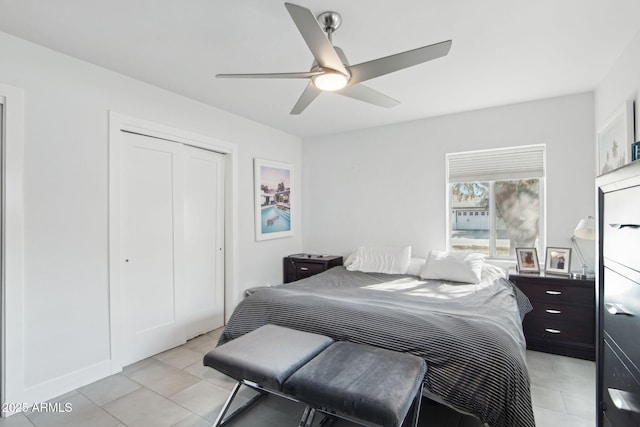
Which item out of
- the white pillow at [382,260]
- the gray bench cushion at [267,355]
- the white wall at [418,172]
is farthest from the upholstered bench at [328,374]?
the white wall at [418,172]

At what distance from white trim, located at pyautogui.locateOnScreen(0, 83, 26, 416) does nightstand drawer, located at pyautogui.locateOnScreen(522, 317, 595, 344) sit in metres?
4.03

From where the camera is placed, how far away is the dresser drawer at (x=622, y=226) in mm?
945

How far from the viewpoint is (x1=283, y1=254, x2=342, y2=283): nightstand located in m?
4.18

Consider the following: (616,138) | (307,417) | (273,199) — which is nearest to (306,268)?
(273,199)

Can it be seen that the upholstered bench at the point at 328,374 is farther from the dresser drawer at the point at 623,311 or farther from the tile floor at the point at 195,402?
the dresser drawer at the point at 623,311

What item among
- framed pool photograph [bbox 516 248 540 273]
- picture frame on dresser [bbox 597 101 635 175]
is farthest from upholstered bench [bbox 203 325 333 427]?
picture frame on dresser [bbox 597 101 635 175]

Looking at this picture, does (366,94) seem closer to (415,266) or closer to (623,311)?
(623,311)

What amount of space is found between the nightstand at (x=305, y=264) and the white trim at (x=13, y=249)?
9.13ft

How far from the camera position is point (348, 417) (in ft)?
4.62

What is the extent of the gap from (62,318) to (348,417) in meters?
2.19

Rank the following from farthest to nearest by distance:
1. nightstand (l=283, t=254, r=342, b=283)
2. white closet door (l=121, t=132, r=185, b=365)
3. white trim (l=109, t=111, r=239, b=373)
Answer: nightstand (l=283, t=254, r=342, b=283), white closet door (l=121, t=132, r=185, b=365), white trim (l=109, t=111, r=239, b=373)

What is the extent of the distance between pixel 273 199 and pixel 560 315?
11.0 ft

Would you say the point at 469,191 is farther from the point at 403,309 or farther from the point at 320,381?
the point at 320,381

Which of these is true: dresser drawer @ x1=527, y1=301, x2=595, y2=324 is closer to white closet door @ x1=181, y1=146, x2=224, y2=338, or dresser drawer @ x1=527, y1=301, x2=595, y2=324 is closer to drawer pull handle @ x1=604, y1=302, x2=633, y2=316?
drawer pull handle @ x1=604, y1=302, x2=633, y2=316
